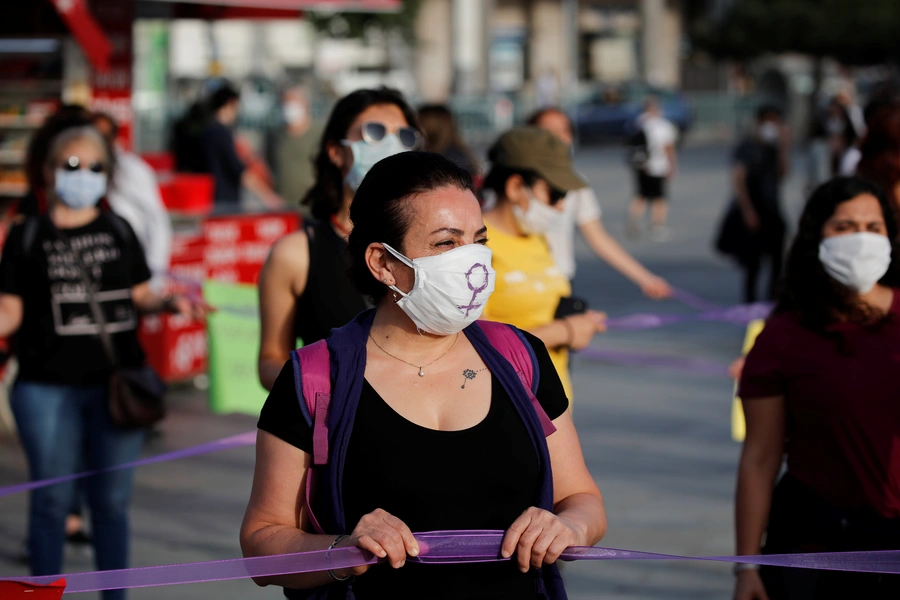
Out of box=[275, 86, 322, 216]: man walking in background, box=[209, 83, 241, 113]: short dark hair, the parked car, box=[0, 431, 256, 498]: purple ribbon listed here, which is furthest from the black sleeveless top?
the parked car

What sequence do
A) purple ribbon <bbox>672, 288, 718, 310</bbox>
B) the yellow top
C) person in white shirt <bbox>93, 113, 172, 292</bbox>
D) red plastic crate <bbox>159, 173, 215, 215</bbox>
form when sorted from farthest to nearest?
1. purple ribbon <bbox>672, 288, 718, 310</bbox>
2. red plastic crate <bbox>159, 173, 215, 215</bbox>
3. person in white shirt <bbox>93, 113, 172, 292</bbox>
4. the yellow top

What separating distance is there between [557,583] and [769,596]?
1131 mm

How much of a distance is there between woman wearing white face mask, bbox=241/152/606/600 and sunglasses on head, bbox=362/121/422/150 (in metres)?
1.26

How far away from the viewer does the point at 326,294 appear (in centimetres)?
361

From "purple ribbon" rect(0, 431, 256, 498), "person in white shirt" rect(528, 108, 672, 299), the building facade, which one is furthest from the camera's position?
the building facade

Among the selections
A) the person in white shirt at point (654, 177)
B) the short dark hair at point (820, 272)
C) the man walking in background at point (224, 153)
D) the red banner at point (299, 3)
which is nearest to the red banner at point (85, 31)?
the red banner at point (299, 3)

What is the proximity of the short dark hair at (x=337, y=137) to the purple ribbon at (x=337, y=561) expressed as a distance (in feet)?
4.80

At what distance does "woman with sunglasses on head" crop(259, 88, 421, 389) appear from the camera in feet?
11.9

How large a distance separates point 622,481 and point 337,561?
4674 millimetres

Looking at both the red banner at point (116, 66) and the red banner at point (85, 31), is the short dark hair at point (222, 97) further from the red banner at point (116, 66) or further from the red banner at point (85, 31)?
the red banner at point (85, 31)

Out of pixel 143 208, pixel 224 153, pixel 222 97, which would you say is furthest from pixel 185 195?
pixel 143 208

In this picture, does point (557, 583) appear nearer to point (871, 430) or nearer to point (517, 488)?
point (517, 488)

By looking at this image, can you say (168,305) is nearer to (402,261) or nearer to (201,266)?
(402,261)

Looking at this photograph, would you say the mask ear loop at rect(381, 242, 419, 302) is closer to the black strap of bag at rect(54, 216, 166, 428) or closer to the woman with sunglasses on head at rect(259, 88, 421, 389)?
the woman with sunglasses on head at rect(259, 88, 421, 389)
